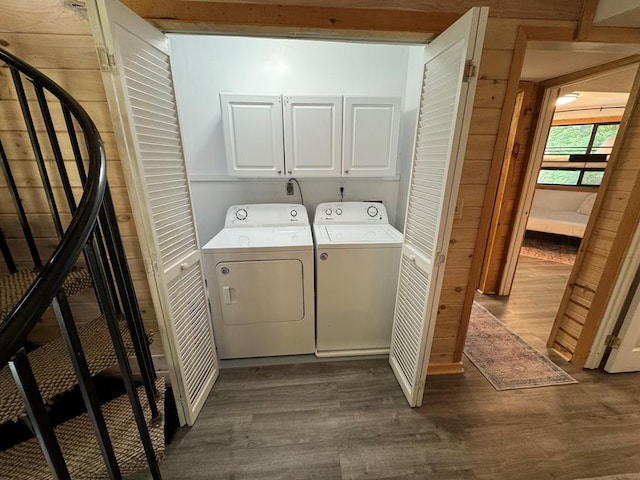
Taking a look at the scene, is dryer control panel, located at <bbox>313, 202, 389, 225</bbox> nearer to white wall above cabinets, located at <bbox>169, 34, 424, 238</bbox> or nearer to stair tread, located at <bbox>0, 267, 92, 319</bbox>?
white wall above cabinets, located at <bbox>169, 34, 424, 238</bbox>

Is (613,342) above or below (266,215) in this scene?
below

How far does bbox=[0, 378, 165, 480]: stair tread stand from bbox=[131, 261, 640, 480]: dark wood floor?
1.49 ft

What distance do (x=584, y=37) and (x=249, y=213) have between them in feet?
7.78

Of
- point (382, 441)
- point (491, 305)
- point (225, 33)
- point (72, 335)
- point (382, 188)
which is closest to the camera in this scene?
point (72, 335)

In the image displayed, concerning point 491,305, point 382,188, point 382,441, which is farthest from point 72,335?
point 491,305

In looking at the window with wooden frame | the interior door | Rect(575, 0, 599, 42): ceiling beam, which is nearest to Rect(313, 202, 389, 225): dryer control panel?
Rect(575, 0, 599, 42): ceiling beam

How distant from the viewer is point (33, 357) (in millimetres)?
1045

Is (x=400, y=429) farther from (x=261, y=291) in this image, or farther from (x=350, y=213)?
(x=350, y=213)

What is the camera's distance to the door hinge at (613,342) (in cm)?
178

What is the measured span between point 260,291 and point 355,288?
0.70m

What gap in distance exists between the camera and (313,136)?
205cm

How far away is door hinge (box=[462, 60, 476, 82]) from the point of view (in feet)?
3.46

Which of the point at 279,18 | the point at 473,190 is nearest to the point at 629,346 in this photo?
the point at 473,190

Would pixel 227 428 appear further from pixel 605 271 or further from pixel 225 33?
pixel 605 271
